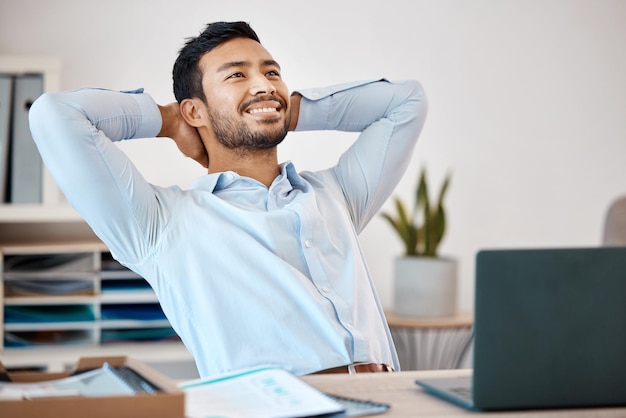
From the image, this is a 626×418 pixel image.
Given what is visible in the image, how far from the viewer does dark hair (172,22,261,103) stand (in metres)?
1.81

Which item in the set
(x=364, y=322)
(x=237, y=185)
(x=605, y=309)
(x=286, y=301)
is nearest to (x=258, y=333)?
(x=286, y=301)

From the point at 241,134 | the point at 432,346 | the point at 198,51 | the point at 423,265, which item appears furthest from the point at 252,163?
the point at 432,346

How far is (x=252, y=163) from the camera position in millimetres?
1784

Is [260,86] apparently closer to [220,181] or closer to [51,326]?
[220,181]

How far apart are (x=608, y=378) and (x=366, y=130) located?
1.05m

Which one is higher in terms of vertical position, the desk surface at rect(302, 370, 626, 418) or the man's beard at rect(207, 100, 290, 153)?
the man's beard at rect(207, 100, 290, 153)

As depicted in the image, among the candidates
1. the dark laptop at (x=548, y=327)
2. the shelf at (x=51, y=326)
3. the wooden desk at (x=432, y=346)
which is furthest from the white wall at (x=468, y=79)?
the dark laptop at (x=548, y=327)

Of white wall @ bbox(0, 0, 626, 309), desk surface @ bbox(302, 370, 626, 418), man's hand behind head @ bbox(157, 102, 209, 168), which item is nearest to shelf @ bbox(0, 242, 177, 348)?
white wall @ bbox(0, 0, 626, 309)

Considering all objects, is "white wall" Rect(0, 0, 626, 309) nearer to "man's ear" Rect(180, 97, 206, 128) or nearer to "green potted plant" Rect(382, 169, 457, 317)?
"green potted plant" Rect(382, 169, 457, 317)

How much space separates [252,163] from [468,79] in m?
1.92

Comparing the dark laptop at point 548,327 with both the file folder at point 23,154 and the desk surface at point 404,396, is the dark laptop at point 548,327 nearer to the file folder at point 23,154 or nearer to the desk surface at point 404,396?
the desk surface at point 404,396

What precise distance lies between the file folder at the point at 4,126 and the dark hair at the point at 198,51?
1067 mm

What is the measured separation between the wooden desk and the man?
5.02ft

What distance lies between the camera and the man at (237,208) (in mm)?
1532
